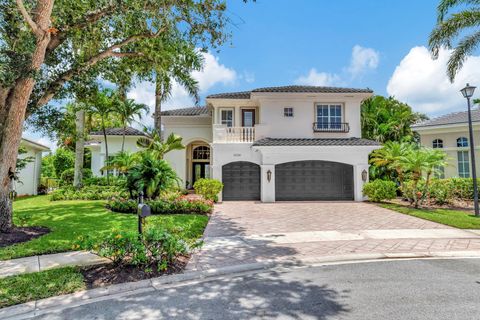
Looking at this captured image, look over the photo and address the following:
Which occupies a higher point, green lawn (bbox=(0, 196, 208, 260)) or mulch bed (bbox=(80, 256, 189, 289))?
green lawn (bbox=(0, 196, 208, 260))

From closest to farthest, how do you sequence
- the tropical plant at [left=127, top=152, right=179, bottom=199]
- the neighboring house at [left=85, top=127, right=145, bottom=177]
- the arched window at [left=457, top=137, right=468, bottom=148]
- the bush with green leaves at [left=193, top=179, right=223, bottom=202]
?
the tropical plant at [left=127, top=152, right=179, bottom=199] < the bush with green leaves at [left=193, top=179, right=223, bottom=202] < the arched window at [left=457, top=137, right=468, bottom=148] < the neighboring house at [left=85, top=127, right=145, bottom=177]

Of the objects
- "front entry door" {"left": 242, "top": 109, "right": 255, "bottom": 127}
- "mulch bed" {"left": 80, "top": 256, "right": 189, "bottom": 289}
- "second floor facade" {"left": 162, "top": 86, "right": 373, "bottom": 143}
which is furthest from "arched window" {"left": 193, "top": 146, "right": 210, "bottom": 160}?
"mulch bed" {"left": 80, "top": 256, "right": 189, "bottom": 289}

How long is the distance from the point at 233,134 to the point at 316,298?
14398mm

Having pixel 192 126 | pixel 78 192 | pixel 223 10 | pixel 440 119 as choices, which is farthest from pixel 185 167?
pixel 440 119

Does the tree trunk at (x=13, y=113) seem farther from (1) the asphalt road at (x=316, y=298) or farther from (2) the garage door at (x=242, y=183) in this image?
(2) the garage door at (x=242, y=183)

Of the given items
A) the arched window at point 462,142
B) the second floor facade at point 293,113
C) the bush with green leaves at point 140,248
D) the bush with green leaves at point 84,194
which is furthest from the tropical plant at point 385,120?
the bush with green leaves at point 140,248

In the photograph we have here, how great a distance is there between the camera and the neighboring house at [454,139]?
60.8 ft

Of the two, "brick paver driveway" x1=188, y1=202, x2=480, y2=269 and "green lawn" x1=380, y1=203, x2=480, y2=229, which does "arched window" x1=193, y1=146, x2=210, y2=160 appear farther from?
"green lawn" x1=380, y1=203, x2=480, y2=229

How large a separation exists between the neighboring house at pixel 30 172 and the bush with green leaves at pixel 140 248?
18.2 m

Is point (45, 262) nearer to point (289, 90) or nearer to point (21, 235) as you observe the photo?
point (21, 235)

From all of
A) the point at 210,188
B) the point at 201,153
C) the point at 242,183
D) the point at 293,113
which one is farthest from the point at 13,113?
the point at 201,153

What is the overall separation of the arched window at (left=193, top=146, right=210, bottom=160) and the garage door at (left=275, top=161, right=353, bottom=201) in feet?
Result: 27.1

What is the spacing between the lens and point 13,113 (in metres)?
8.27

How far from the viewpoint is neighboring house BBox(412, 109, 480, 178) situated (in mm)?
18547
